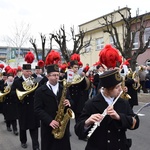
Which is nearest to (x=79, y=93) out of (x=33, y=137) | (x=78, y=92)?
(x=78, y=92)

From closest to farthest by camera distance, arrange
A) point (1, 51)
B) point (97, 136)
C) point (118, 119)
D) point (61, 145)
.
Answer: point (118, 119)
point (97, 136)
point (61, 145)
point (1, 51)

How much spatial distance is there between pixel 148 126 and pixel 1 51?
87324mm

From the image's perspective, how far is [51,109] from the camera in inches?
170

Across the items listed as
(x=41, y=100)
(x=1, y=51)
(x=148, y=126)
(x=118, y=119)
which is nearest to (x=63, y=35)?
(x=148, y=126)

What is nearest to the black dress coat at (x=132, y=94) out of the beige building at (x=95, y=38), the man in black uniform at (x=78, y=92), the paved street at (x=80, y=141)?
the paved street at (x=80, y=141)

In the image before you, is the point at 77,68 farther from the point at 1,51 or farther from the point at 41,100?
the point at 1,51

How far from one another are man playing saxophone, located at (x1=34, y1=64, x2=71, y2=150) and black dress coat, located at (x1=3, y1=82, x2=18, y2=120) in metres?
3.39

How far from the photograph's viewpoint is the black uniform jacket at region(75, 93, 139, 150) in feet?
8.80

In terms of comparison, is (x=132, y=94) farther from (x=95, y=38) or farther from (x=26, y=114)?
(x=95, y=38)

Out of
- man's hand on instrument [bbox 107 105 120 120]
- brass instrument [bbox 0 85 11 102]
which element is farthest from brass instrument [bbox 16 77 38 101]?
man's hand on instrument [bbox 107 105 120 120]

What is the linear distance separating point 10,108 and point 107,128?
5.64 meters

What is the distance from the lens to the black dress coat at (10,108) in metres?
7.66

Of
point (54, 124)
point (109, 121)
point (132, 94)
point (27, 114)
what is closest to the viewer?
point (109, 121)

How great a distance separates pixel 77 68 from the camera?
22.5 ft
